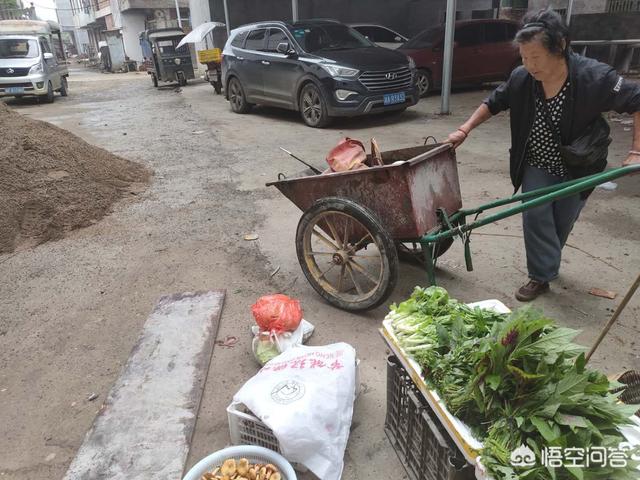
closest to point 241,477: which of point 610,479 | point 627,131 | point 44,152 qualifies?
point 610,479

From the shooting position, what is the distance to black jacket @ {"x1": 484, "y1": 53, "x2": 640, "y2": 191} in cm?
245

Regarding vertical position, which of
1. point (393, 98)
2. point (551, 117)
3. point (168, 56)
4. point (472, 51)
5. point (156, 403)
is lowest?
point (156, 403)

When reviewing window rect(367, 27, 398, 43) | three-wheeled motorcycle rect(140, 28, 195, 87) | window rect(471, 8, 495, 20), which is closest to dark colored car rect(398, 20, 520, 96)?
window rect(367, 27, 398, 43)

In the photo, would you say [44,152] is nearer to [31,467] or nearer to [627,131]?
[31,467]

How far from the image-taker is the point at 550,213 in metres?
2.93

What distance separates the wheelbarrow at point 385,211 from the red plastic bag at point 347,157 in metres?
0.22

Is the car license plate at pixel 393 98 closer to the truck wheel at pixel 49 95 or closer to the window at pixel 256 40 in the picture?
the window at pixel 256 40

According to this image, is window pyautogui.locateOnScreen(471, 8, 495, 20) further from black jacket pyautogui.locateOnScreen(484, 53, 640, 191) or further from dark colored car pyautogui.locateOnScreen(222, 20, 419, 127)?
black jacket pyautogui.locateOnScreen(484, 53, 640, 191)

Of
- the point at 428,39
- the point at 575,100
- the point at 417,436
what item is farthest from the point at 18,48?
the point at 417,436

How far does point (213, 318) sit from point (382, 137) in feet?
18.5

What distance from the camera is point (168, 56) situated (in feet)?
58.0

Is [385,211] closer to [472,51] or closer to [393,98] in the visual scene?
[393,98]

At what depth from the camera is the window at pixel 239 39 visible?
10.1 m

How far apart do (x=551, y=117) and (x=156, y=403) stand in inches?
107
